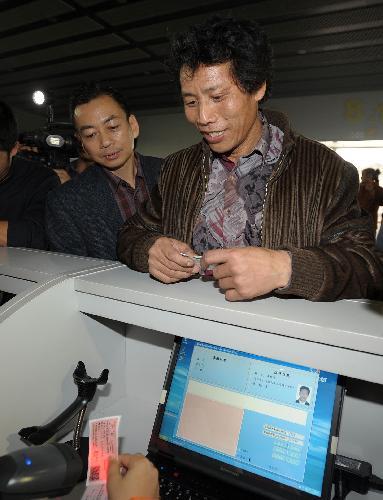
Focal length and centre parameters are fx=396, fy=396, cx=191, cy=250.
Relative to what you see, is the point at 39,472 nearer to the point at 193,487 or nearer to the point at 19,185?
the point at 193,487

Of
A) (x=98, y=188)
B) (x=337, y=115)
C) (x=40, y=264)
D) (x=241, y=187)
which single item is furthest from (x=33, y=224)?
(x=337, y=115)

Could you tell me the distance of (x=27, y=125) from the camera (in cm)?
945

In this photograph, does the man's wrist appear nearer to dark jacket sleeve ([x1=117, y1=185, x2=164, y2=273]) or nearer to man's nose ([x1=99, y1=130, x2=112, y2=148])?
dark jacket sleeve ([x1=117, y1=185, x2=164, y2=273])

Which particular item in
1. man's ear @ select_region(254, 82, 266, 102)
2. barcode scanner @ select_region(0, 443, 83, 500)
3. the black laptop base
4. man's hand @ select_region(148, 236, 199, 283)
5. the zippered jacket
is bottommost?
the black laptop base

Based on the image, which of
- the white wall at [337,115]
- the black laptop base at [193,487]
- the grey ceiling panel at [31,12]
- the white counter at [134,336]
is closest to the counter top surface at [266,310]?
Answer: the white counter at [134,336]

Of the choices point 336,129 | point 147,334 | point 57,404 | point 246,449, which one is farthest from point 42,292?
point 336,129

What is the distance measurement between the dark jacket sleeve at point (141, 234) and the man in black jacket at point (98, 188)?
36cm

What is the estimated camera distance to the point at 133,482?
0.66m

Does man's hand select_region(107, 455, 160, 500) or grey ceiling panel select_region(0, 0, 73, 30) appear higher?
grey ceiling panel select_region(0, 0, 73, 30)

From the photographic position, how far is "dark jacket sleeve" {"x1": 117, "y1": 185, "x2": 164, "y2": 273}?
96 centimetres

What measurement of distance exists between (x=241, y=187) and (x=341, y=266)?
0.43 metres

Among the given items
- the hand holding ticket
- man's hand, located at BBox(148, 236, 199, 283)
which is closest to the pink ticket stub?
the hand holding ticket

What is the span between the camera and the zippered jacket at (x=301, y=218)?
0.73 metres

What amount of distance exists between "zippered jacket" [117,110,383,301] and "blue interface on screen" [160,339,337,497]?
203 mm
